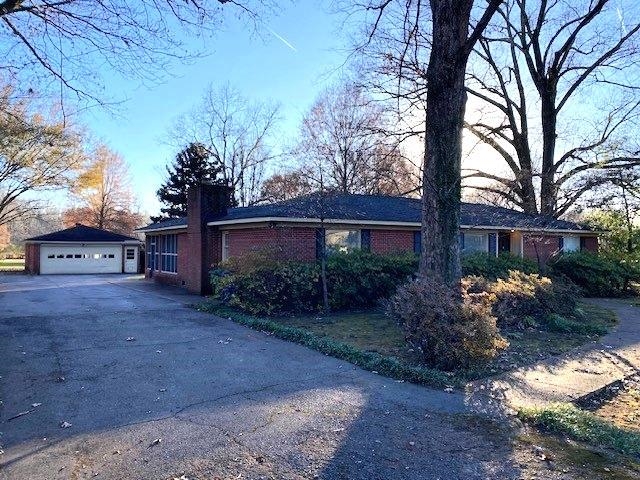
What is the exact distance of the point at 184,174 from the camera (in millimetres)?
37969

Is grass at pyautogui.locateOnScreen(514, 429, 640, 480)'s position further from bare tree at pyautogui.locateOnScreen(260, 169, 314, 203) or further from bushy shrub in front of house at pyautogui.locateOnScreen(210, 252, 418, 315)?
bare tree at pyautogui.locateOnScreen(260, 169, 314, 203)

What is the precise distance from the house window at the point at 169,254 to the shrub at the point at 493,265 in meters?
12.1

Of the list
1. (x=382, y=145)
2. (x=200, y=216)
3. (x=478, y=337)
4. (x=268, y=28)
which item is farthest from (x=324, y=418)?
(x=382, y=145)

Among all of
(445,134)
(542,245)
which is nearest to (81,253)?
(542,245)

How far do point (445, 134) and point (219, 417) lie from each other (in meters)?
7.00

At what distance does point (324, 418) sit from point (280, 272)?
269 inches

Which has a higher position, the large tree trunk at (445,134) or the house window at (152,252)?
the large tree trunk at (445,134)

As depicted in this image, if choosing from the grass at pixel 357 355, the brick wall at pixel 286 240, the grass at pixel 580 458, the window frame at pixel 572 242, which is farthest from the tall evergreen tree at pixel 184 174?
the grass at pixel 580 458

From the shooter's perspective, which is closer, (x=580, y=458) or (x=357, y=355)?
(x=580, y=458)

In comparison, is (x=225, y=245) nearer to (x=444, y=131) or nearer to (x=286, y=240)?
(x=286, y=240)

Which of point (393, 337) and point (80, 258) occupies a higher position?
point (80, 258)

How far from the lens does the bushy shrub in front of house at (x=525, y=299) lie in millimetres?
9336

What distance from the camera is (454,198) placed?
9023mm

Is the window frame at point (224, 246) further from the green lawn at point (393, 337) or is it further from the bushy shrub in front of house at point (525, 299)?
the bushy shrub in front of house at point (525, 299)
